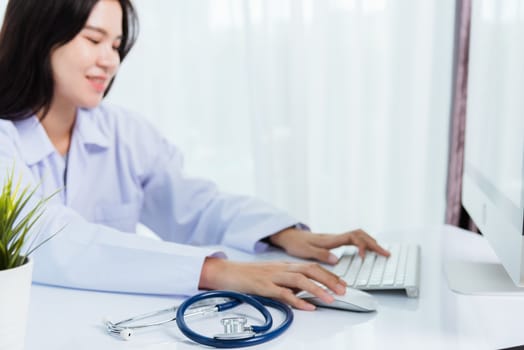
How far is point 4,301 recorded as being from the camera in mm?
639

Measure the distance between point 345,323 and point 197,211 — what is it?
0.61 meters

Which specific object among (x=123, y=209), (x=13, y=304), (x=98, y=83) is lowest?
(x=123, y=209)

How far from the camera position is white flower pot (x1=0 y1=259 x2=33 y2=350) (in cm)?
64

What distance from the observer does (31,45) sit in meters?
1.22

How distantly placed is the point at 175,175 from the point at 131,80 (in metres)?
0.95

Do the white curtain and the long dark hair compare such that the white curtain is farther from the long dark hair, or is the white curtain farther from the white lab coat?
the long dark hair

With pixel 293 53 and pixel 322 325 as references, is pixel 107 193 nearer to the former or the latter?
pixel 322 325

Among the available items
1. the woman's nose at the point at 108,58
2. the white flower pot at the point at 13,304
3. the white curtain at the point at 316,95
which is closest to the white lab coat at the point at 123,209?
the woman's nose at the point at 108,58

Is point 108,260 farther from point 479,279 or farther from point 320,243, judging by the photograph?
point 479,279

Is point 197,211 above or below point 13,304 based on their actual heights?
below

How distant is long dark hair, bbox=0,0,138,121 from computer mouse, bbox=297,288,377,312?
68cm

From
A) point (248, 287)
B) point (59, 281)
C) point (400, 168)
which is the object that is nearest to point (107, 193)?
point (59, 281)

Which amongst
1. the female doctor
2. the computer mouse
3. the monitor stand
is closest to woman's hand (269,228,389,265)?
the female doctor

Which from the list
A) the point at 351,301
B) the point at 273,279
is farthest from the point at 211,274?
the point at 351,301
